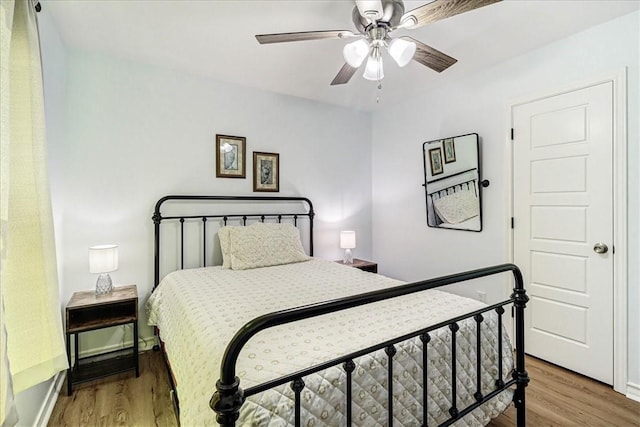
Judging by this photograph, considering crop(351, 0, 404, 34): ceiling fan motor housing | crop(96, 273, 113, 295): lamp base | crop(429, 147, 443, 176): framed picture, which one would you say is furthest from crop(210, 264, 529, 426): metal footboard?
crop(96, 273, 113, 295): lamp base

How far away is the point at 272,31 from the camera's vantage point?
2217 millimetres

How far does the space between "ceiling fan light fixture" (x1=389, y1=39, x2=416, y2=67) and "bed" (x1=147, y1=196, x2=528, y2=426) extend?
4.07 feet

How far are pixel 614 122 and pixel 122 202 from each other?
12.3 ft

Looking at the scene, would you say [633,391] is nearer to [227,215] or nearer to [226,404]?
[226,404]

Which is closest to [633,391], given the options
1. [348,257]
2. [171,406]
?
[348,257]

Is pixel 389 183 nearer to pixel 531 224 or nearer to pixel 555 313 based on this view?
pixel 531 224

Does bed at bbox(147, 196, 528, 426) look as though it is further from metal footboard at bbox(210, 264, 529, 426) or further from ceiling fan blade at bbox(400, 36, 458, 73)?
ceiling fan blade at bbox(400, 36, 458, 73)

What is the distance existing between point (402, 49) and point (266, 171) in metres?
1.96

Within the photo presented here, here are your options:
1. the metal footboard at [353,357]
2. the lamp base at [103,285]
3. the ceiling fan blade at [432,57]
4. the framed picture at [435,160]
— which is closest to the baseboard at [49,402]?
the lamp base at [103,285]

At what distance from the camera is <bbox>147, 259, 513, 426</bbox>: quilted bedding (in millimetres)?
1070

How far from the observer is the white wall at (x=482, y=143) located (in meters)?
2.07

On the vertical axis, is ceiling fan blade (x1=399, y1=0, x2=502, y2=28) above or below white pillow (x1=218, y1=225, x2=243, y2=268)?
above

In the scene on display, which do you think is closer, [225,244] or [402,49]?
[402,49]

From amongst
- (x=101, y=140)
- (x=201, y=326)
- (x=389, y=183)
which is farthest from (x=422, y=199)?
(x=101, y=140)
